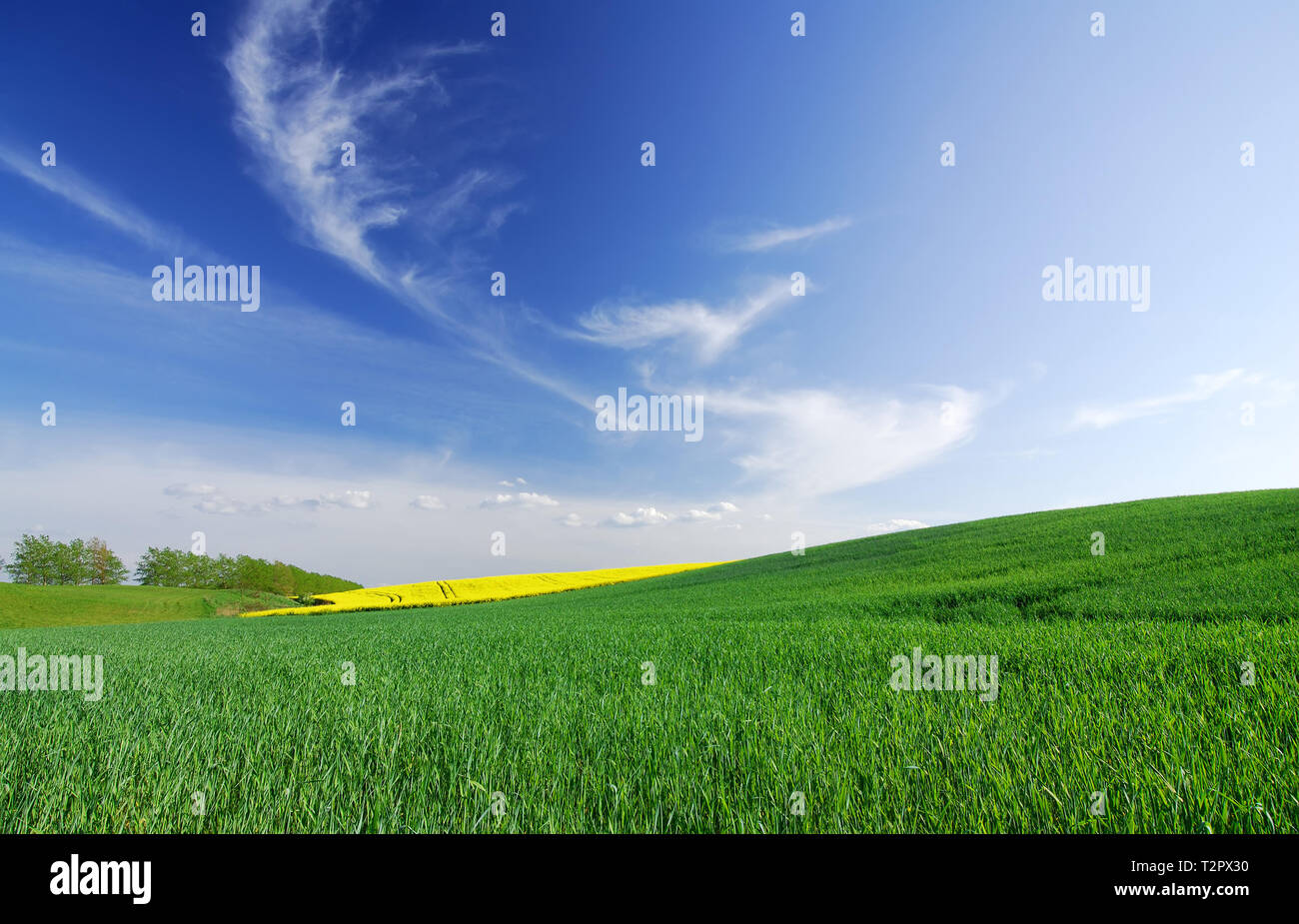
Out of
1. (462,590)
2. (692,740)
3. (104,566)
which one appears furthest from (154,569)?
(692,740)

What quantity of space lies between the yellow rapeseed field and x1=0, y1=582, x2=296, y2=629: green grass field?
758 cm

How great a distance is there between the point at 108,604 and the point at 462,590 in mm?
33200

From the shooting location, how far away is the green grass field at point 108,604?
4050cm

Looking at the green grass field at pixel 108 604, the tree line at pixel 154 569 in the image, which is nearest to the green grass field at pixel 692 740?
the green grass field at pixel 108 604

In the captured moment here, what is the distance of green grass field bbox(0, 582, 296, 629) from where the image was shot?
40500mm

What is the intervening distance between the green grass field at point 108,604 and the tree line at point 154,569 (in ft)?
58.5

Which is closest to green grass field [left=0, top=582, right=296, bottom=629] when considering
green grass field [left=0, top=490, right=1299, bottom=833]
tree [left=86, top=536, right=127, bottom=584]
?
tree [left=86, top=536, right=127, bottom=584]

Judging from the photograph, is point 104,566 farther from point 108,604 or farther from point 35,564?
point 108,604

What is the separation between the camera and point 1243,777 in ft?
7.54

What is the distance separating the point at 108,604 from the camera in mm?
45781

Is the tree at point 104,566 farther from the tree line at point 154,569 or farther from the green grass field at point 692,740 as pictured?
the green grass field at point 692,740

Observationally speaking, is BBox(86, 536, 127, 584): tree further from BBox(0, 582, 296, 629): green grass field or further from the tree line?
BBox(0, 582, 296, 629): green grass field
